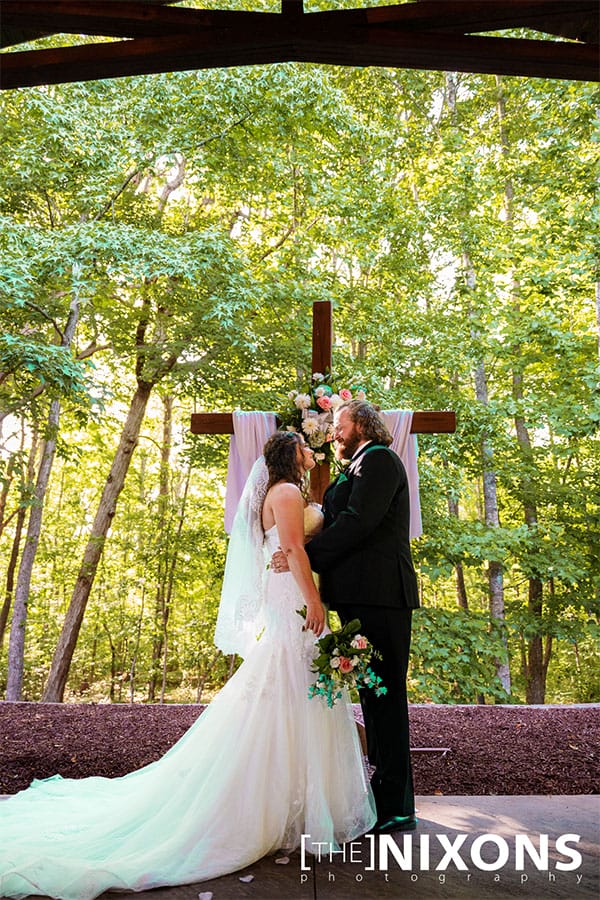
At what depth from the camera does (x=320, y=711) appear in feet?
8.65

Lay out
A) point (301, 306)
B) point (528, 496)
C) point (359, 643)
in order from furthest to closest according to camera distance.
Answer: point (528, 496)
point (301, 306)
point (359, 643)

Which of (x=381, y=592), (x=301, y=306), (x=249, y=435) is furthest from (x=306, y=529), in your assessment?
(x=301, y=306)

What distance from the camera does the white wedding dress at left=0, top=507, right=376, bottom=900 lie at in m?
2.24

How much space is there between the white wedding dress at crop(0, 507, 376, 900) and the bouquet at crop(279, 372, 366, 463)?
75 centimetres

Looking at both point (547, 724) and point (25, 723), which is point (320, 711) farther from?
point (25, 723)

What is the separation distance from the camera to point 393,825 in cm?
265

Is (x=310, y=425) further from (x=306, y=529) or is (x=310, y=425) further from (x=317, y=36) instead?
(x=317, y=36)

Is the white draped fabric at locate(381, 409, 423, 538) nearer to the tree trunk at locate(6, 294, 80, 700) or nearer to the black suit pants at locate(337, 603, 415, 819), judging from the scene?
the black suit pants at locate(337, 603, 415, 819)

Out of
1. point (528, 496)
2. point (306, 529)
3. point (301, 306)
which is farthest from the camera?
point (528, 496)

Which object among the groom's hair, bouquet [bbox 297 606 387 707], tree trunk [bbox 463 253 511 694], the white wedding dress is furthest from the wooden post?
tree trunk [bbox 463 253 511 694]

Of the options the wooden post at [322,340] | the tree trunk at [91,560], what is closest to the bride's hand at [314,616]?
the wooden post at [322,340]

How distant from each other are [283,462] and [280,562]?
0.40 meters

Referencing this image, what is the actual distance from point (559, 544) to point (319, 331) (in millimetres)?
5909

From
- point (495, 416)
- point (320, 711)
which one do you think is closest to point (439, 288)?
point (495, 416)
